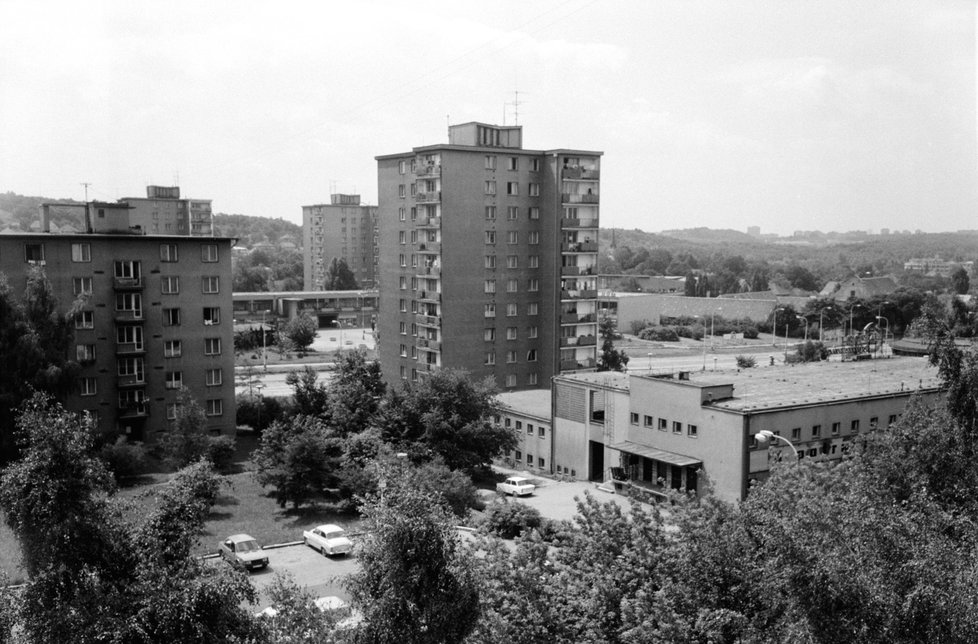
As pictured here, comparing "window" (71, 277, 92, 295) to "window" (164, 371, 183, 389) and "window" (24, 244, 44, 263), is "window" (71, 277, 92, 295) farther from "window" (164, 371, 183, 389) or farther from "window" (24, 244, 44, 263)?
"window" (164, 371, 183, 389)

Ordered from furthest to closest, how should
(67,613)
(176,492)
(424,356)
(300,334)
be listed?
(300,334), (424,356), (176,492), (67,613)

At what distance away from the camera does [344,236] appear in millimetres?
89625

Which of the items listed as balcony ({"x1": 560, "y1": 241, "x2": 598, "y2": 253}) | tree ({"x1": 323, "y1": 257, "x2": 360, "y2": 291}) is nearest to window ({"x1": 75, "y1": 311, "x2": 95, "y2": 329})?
balcony ({"x1": 560, "y1": 241, "x2": 598, "y2": 253})

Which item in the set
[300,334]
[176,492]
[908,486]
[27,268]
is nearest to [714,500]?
[908,486]

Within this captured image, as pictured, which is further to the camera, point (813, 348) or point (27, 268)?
point (813, 348)

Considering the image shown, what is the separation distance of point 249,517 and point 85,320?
30.0 ft

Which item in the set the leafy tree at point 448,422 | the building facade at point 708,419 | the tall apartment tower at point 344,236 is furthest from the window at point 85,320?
the tall apartment tower at point 344,236

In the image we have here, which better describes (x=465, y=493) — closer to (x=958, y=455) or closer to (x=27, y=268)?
(x=958, y=455)

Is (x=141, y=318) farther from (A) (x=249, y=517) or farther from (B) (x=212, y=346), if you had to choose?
(A) (x=249, y=517)

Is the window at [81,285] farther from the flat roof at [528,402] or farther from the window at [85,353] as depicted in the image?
the flat roof at [528,402]

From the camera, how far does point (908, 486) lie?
12.4 m

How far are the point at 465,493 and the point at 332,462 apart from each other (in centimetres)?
339

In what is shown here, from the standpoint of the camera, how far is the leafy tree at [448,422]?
23.3 metres

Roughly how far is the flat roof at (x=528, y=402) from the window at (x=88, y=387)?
11.8 m
